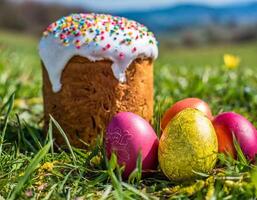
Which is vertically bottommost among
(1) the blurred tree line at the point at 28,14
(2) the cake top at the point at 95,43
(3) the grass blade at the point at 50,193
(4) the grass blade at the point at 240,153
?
(1) the blurred tree line at the point at 28,14

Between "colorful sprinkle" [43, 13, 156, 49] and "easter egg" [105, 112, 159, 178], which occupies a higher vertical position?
"colorful sprinkle" [43, 13, 156, 49]

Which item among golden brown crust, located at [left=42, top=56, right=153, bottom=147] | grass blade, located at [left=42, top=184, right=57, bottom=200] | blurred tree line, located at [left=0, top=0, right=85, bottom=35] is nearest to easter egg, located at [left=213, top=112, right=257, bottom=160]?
golden brown crust, located at [left=42, top=56, right=153, bottom=147]

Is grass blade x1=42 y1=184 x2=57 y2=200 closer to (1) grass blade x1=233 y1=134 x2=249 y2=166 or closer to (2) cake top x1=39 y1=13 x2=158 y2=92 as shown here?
(1) grass blade x1=233 y1=134 x2=249 y2=166

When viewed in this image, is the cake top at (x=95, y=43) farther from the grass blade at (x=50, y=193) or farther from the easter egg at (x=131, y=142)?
the grass blade at (x=50, y=193)

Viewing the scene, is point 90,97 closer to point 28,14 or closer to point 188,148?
point 188,148

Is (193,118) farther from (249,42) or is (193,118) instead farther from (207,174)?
(249,42)

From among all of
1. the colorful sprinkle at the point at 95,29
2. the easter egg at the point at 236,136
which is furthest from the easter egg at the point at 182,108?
the colorful sprinkle at the point at 95,29
